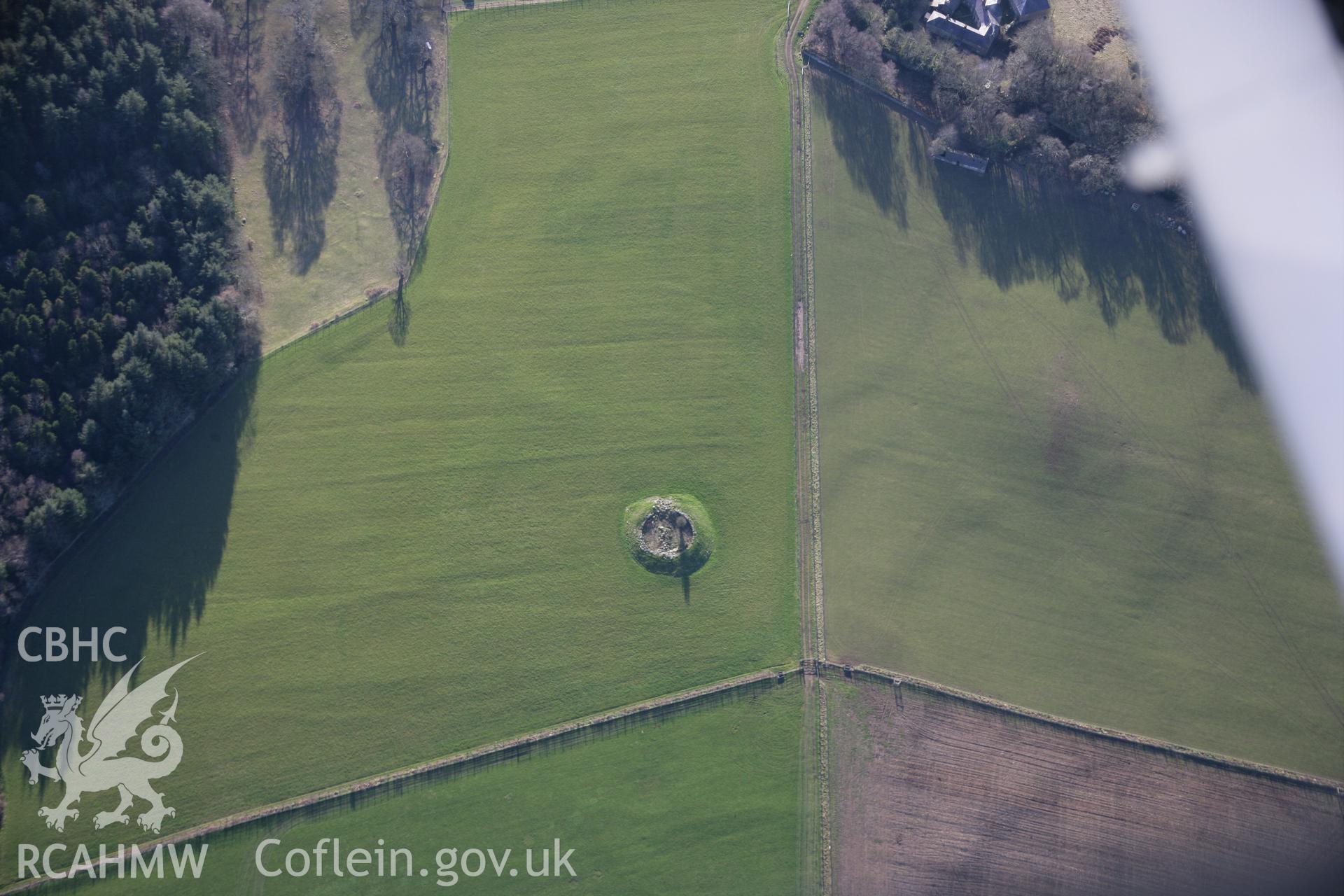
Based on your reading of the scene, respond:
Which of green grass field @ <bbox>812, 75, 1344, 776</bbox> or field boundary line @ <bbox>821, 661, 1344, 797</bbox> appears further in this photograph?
green grass field @ <bbox>812, 75, 1344, 776</bbox>

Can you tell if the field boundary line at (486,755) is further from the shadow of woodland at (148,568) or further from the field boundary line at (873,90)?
the field boundary line at (873,90)

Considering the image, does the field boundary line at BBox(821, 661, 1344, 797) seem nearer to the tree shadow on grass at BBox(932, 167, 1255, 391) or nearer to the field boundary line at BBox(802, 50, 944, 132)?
the tree shadow on grass at BBox(932, 167, 1255, 391)

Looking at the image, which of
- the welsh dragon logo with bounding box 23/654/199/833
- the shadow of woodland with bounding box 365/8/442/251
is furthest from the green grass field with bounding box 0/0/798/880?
the shadow of woodland with bounding box 365/8/442/251

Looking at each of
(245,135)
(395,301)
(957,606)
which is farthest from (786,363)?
(245,135)

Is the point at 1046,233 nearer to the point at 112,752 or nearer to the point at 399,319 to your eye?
the point at 399,319

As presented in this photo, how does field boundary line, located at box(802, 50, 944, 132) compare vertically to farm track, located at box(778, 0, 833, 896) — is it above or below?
above

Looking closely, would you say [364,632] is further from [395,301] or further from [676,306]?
[676,306]

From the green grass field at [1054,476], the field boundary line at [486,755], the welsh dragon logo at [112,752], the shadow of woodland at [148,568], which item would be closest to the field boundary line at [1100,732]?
the green grass field at [1054,476]
